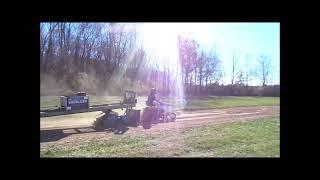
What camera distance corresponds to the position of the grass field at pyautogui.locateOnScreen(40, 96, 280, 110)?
5.23 metres

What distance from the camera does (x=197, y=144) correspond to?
532 cm

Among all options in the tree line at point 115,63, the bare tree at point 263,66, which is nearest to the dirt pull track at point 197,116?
the tree line at point 115,63

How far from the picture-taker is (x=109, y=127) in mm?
5273

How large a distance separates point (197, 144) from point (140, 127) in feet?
2.08

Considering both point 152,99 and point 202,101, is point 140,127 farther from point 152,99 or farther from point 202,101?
point 202,101

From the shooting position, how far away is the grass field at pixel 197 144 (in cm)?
526

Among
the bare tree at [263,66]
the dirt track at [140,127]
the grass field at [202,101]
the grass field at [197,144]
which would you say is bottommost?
the grass field at [197,144]

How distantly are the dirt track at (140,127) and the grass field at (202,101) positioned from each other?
0.05m

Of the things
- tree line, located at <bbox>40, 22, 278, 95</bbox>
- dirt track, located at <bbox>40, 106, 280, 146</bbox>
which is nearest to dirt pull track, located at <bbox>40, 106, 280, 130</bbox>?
dirt track, located at <bbox>40, 106, 280, 146</bbox>

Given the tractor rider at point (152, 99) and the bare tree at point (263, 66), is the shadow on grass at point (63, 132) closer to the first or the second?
the tractor rider at point (152, 99)

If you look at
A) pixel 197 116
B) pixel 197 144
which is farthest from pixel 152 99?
pixel 197 144

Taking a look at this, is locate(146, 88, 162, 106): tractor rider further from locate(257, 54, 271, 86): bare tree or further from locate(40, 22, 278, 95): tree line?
locate(257, 54, 271, 86): bare tree
